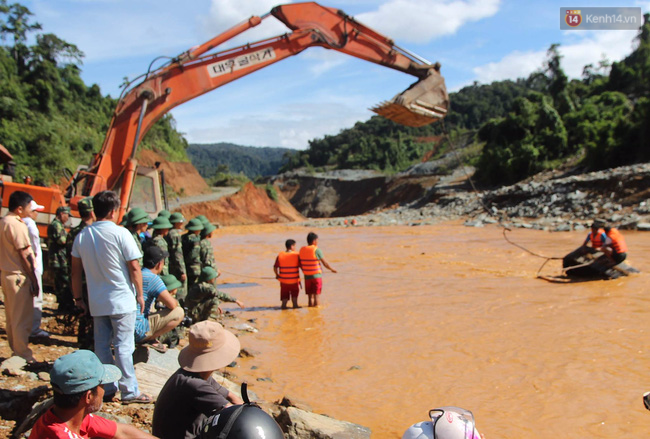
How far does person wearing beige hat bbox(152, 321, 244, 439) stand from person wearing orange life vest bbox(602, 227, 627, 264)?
384 inches

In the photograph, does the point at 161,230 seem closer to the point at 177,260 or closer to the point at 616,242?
the point at 177,260

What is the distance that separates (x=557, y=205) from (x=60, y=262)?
2256 cm

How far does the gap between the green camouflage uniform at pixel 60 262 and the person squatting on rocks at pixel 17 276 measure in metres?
1.85

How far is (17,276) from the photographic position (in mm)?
5113

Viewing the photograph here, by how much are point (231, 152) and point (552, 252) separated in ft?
487

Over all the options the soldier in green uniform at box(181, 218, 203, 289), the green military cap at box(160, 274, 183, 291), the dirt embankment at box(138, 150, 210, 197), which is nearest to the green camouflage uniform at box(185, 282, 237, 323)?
the soldier in green uniform at box(181, 218, 203, 289)

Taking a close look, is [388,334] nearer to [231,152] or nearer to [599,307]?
[599,307]

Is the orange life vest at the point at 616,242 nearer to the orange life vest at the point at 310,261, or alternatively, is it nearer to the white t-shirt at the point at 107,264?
the orange life vest at the point at 310,261

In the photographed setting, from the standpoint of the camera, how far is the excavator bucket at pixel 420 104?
11.7 m

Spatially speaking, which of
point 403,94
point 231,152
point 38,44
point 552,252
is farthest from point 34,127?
point 231,152

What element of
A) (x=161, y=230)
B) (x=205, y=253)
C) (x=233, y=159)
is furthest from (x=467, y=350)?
(x=233, y=159)

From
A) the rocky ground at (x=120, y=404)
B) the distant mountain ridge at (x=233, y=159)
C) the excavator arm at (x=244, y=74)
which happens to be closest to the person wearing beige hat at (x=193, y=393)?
the rocky ground at (x=120, y=404)

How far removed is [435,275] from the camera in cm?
1309

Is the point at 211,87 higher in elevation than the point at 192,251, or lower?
higher
